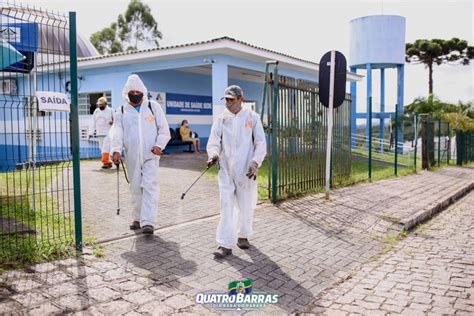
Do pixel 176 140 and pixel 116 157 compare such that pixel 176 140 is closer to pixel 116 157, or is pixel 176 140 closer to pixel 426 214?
pixel 426 214

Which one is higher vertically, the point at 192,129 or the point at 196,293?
the point at 192,129

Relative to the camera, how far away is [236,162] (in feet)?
15.6

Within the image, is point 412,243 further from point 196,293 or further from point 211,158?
point 196,293

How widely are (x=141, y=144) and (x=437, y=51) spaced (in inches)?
1228

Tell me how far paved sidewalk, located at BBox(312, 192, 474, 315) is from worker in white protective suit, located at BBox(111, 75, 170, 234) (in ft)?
7.85

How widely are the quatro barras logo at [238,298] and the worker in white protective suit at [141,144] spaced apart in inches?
69.7

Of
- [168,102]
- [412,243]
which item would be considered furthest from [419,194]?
[168,102]

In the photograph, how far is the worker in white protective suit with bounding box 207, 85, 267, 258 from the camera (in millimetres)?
4688

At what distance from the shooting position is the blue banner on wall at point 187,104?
54.6 ft

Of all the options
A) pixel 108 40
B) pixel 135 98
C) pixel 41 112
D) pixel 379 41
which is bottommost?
pixel 41 112

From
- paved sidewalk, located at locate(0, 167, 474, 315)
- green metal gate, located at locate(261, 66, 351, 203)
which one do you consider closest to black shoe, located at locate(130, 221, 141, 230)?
paved sidewalk, located at locate(0, 167, 474, 315)

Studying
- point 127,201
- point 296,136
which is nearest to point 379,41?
point 296,136

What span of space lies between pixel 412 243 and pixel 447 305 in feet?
7.38

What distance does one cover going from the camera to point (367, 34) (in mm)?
22891
